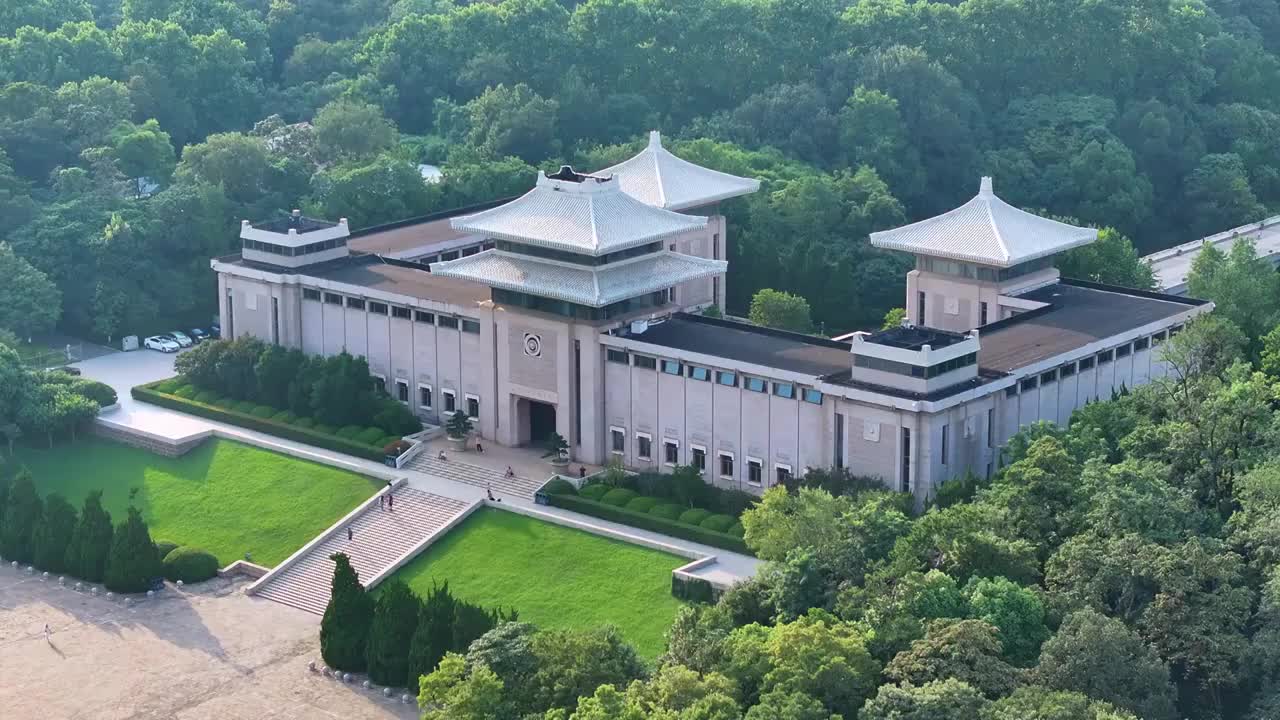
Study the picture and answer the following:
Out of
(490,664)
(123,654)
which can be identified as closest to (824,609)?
(490,664)

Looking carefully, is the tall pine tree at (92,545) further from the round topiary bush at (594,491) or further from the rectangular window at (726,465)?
the rectangular window at (726,465)

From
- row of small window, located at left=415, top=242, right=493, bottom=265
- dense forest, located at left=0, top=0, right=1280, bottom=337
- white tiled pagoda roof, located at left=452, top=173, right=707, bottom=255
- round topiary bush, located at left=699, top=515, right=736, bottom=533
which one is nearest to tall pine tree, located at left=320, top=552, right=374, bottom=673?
round topiary bush, located at left=699, top=515, right=736, bottom=533

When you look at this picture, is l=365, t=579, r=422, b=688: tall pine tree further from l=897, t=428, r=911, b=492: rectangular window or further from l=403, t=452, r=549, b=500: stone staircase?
l=897, t=428, r=911, b=492: rectangular window

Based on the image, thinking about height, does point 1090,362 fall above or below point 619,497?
above

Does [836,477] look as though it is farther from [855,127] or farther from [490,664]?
[855,127]

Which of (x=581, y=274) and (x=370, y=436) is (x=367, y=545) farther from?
(x=581, y=274)

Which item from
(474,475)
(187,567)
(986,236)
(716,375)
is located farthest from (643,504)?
(986,236)

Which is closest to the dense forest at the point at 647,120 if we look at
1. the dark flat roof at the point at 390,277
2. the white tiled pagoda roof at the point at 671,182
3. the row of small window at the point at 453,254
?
the white tiled pagoda roof at the point at 671,182
